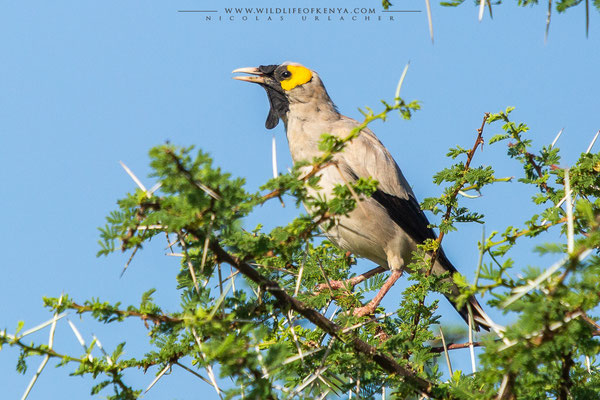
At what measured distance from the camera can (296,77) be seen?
25.8 ft

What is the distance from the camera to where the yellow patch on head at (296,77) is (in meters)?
7.82

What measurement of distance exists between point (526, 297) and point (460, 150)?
2.56m

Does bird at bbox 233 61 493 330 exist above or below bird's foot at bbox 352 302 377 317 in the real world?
above

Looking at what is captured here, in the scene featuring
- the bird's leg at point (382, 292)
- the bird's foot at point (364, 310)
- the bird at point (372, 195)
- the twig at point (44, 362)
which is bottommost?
the twig at point (44, 362)

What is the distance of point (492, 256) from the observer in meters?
2.82

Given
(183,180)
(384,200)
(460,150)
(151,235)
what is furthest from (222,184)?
(384,200)

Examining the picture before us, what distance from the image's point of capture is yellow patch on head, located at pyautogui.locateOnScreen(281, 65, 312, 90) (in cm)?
782

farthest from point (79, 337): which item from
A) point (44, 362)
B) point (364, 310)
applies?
point (364, 310)

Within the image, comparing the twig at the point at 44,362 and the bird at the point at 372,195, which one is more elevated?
the bird at the point at 372,195

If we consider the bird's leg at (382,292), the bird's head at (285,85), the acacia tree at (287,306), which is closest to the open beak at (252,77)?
the bird's head at (285,85)

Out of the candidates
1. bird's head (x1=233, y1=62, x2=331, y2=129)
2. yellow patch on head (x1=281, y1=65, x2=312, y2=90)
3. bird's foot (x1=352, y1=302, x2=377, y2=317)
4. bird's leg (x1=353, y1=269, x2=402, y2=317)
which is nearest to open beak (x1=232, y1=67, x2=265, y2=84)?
bird's head (x1=233, y1=62, x2=331, y2=129)

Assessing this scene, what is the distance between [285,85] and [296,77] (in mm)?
163

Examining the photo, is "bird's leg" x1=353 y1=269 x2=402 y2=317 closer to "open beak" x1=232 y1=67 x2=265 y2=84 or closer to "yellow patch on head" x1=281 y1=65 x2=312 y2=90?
"yellow patch on head" x1=281 y1=65 x2=312 y2=90

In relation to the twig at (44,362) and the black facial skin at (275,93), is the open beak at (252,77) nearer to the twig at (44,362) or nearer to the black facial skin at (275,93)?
the black facial skin at (275,93)
